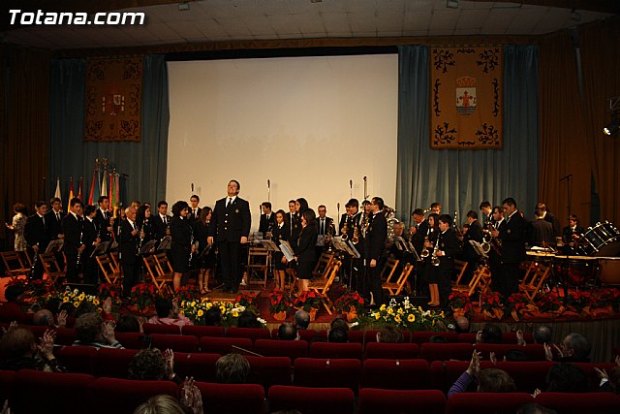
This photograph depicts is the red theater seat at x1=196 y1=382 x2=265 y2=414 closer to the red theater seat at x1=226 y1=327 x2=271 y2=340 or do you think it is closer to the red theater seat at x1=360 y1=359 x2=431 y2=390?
the red theater seat at x1=360 y1=359 x2=431 y2=390

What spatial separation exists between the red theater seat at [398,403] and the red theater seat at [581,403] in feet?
1.86

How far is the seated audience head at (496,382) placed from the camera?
330cm

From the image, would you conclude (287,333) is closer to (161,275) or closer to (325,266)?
(161,275)

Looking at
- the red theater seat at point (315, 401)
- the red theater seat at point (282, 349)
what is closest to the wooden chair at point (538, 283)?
the red theater seat at point (282, 349)

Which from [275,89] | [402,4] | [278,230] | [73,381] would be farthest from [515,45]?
[73,381]

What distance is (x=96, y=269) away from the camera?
10320mm

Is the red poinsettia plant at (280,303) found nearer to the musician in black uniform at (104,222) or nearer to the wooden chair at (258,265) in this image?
the wooden chair at (258,265)

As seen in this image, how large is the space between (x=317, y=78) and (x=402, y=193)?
12.1 ft

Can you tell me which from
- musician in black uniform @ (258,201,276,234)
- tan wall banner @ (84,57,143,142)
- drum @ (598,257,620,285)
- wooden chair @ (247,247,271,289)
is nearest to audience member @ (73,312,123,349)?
wooden chair @ (247,247,271,289)

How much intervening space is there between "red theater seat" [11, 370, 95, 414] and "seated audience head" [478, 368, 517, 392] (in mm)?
2327

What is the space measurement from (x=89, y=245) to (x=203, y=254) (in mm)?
2074

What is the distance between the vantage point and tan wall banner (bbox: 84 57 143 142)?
1477cm

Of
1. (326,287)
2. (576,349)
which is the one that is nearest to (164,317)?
(326,287)

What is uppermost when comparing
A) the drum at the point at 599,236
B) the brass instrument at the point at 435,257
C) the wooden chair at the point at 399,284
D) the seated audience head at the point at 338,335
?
the drum at the point at 599,236
